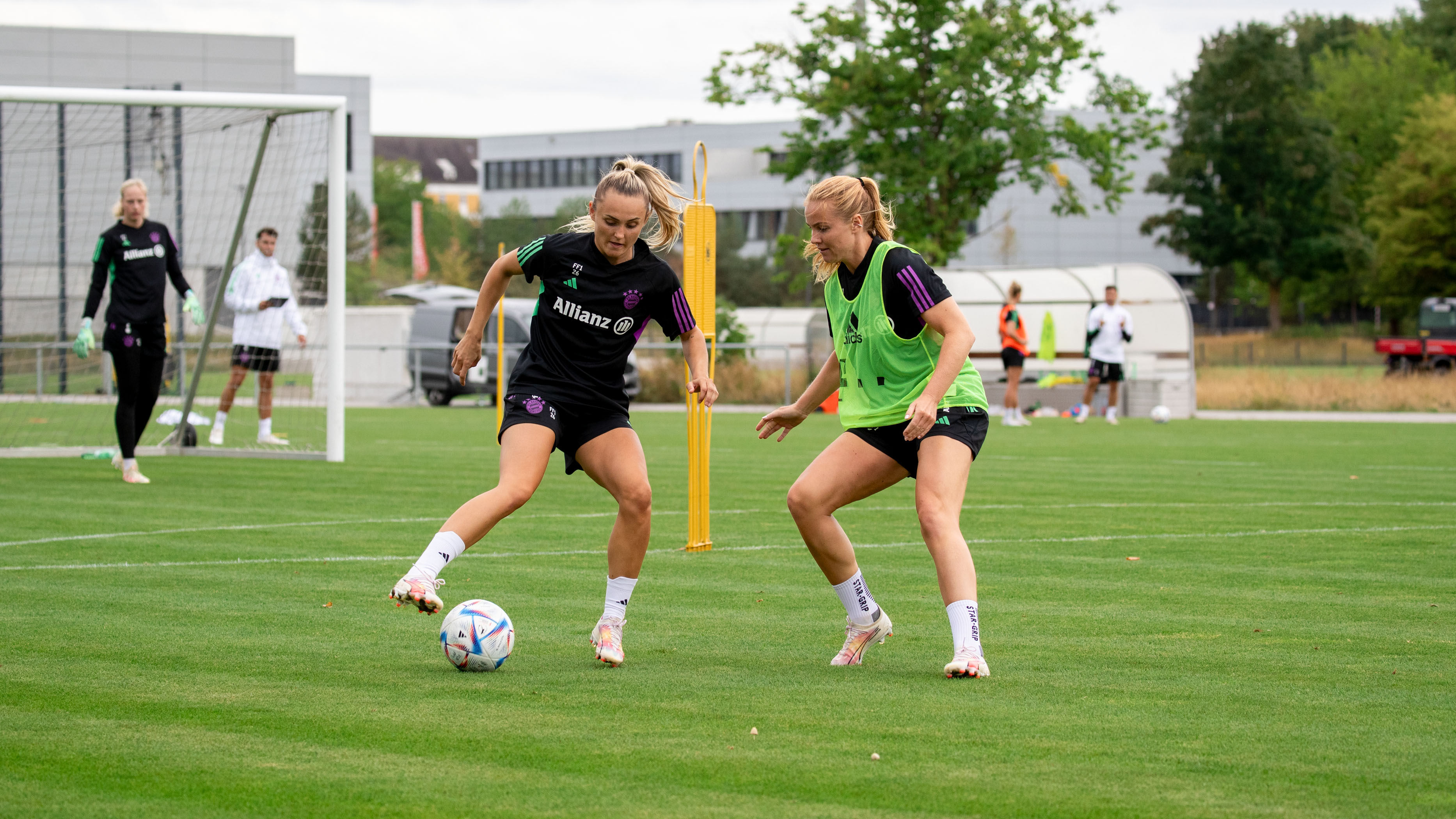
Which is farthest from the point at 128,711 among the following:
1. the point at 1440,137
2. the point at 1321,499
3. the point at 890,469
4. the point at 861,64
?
the point at 1440,137

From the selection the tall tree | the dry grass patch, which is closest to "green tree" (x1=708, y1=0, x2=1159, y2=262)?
the dry grass patch

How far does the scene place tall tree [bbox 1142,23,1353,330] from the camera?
6900 centimetres

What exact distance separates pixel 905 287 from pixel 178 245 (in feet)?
41.0

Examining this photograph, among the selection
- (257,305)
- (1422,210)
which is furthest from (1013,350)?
(1422,210)

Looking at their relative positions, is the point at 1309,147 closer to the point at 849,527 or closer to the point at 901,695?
the point at 849,527

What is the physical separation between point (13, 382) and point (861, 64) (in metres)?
19.0

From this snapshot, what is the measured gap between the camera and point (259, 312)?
1717 centimetres

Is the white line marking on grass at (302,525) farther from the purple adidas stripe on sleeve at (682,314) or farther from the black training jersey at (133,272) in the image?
the purple adidas stripe on sleeve at (682,314)

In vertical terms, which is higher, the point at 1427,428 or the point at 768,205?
the point at 768,205

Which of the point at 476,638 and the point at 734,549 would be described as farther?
the point at 734,549

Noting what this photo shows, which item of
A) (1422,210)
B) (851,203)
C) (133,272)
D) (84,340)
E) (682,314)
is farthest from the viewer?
(1422,210)

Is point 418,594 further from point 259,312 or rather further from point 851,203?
point 259,312

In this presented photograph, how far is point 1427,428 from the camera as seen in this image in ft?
75.7

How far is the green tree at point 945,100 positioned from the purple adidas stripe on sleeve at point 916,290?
28.1 meters
